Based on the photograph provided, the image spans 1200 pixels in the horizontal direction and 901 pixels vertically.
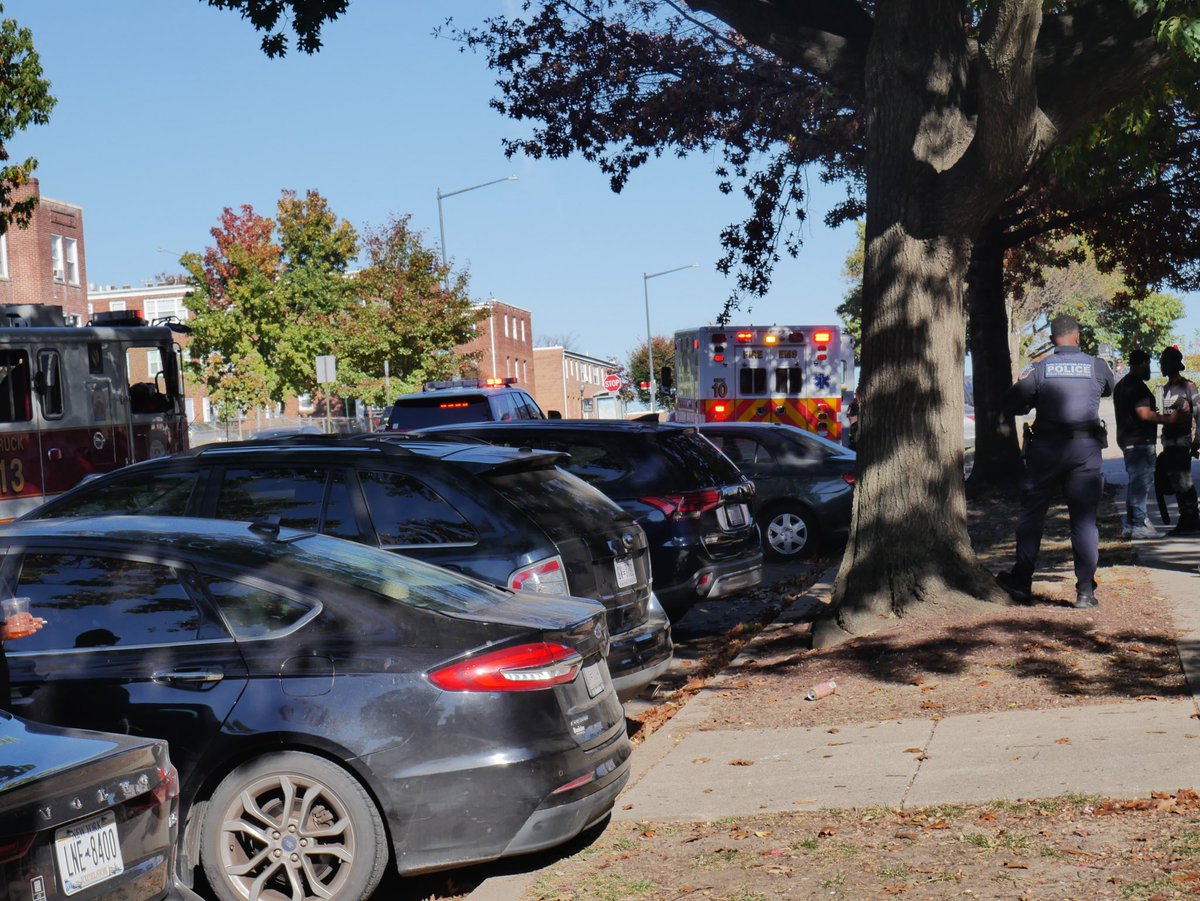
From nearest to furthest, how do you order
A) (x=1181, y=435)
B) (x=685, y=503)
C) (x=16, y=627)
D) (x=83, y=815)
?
(x=83, y=815)
(x=16, y=627)
(x=685, y=503)
(x=1181, y=435)

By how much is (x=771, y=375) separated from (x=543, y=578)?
16.7 metres

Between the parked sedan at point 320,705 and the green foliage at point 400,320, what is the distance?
46.2 metres

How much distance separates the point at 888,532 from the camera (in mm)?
9898

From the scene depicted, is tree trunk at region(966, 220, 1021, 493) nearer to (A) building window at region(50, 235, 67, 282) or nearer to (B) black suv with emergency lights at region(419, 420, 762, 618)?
(B) black suv with emergency lights at region(419, 420, 762, 618)

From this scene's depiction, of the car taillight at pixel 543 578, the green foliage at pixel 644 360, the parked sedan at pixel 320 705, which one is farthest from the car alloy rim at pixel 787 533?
the green foliage at pixel 644 360

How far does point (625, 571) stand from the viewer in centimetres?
813

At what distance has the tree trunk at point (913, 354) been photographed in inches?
388

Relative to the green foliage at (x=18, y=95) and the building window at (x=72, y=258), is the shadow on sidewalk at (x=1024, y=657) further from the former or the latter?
the building window at (x=72, y=258)

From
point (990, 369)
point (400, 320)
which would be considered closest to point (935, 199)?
point (990, 369)

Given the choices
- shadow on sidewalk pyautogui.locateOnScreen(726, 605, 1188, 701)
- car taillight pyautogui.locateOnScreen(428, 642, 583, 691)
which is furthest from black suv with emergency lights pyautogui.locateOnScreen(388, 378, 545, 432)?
car taillight pyautogui.locateOnScreen(428, 642, 583, 691)

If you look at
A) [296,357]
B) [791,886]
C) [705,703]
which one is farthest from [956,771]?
[296,357]

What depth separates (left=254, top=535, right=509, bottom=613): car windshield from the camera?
5.59 meters

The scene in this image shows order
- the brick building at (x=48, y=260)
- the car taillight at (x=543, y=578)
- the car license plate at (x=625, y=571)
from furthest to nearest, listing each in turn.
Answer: the brick building at (x=48, y=260)
the car license plate at (x=625, y=571)
the car taillight at (x=543, y=578)

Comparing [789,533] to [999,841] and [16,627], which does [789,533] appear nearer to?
[999,841]
